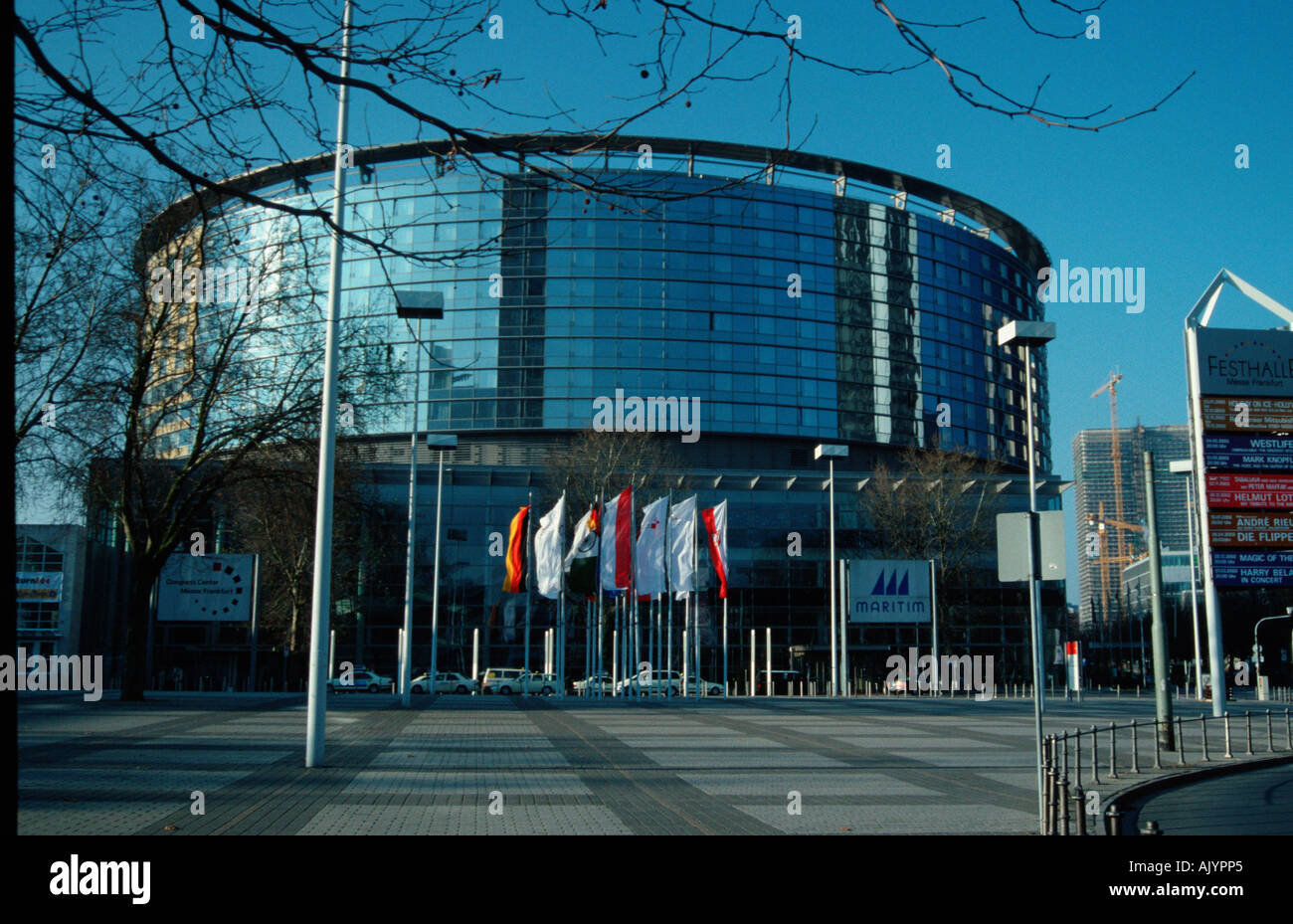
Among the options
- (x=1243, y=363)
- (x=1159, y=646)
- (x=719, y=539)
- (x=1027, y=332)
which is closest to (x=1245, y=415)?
(x=1243, y=363)

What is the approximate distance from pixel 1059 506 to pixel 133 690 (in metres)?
52.4

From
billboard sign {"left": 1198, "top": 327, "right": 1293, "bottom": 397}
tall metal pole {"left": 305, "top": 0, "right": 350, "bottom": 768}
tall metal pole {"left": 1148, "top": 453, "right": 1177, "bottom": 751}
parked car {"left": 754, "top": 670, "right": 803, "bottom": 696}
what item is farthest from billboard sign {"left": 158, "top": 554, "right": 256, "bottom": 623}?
parked car {"left": 754, "top": 670, "right": 803, "bottom": 696}

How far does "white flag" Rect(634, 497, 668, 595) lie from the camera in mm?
33594

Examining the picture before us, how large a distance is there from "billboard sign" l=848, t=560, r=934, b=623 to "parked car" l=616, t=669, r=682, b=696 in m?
7.47

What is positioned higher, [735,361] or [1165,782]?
[735,361]

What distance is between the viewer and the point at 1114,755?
14.7 m

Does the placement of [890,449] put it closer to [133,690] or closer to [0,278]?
[133,690]

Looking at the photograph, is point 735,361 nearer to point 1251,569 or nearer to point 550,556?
point 550,556

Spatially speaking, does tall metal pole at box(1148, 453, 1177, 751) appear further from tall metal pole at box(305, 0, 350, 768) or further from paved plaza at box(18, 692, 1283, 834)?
tall metal pole at box(305, 0, 350, 768)

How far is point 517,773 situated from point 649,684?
1116 inches

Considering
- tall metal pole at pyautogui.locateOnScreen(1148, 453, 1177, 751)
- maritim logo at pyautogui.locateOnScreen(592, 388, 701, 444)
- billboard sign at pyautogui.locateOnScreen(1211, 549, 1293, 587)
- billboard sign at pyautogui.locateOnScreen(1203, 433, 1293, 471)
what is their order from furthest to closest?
maritim logo at pyautogui.locateOnScreen(592, 388, 701, 444) < billboard sign at pyautogui.locateOnScreen(1203, 433, 1293, 471) < billboard sign at pyautogui.locateOnScreen(1211, 549, 1293, 587) < tall metal pole at pyautogui.locateOnScreen(1148, 453, 1177, 751)
